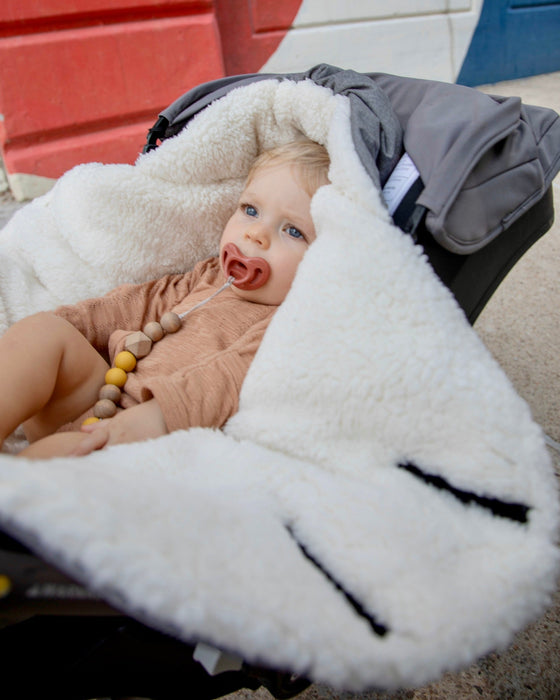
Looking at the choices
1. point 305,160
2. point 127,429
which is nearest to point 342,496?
point 127,429

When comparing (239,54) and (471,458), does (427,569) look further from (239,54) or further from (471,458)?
(239,54)

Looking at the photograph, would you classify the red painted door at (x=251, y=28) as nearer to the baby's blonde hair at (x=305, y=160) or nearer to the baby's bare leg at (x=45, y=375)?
the baby's blonde hair at (x=305, y=160)

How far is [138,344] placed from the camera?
102 cm

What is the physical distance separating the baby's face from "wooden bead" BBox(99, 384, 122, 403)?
303mm

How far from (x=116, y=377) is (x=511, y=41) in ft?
11.5

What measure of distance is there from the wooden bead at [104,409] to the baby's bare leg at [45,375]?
0.19ft

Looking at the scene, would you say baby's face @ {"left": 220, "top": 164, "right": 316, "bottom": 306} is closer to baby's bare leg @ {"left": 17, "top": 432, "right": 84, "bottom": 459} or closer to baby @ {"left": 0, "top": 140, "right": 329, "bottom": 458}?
baby @ {"left": 0, "top": 140, "right": 329, "bottom": 458}

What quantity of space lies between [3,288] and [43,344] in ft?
1.02

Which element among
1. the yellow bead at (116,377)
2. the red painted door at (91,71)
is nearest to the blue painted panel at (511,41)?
the red painted door at (91,71)

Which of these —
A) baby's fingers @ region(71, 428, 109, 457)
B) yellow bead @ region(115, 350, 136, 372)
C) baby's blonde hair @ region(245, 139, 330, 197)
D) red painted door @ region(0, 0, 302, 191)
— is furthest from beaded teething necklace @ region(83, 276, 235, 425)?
red painted door @ region(0, 0, 302, 191)

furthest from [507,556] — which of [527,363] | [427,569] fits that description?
[527,363]

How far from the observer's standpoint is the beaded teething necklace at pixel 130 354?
0.93 metres

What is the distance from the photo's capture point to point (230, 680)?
2.19ft

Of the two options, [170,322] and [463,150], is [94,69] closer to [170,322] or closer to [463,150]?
[170,322]
